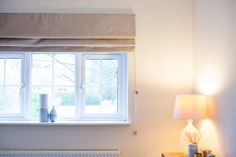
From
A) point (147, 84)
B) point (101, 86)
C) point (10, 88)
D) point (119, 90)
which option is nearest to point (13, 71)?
point (10, 88)

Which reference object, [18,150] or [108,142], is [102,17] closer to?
[108,142]

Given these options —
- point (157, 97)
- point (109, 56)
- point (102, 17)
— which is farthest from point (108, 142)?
point (102, 17)

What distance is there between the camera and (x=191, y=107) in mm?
2824

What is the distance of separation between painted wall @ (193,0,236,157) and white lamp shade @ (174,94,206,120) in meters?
0.09

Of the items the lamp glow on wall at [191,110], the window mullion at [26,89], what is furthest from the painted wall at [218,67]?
the window mullion at [26,89]

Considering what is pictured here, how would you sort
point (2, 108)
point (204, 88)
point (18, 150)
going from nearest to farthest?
point (204, 88), point (18, 150), point (2, 108)

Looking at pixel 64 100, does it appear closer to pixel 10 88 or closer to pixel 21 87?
pixel 21 87

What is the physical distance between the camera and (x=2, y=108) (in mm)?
3414

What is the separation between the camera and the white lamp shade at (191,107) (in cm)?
279

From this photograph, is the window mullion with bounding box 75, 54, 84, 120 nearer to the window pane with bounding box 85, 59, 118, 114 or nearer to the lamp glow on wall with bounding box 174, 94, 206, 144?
the window pane with bounding box 85, 59, 118, 114

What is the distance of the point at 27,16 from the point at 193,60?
1.90 m

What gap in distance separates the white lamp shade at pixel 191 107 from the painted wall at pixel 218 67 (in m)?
0.09

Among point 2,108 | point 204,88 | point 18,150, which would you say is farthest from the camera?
point 2,108

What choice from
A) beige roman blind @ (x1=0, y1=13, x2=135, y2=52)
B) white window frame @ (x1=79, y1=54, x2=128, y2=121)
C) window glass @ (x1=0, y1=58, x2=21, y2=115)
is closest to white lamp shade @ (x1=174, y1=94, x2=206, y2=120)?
white window frame @ (x1=79, y1=54, x2=128, y2=121)
